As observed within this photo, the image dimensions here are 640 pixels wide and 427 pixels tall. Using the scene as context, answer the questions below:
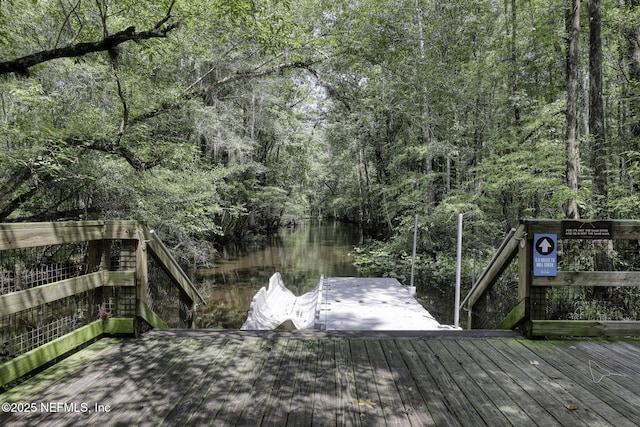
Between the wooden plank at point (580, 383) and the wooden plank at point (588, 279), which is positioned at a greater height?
the wooden plank at point (588, 279)

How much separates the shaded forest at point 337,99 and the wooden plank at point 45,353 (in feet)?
14.6

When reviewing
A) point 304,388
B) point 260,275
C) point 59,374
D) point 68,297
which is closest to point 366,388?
point 304,388

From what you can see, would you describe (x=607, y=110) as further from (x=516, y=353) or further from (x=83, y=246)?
(x=83, y=246)

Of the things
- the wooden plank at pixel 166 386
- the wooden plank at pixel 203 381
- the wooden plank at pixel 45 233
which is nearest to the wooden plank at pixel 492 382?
the wooden plank at pixel 203 381

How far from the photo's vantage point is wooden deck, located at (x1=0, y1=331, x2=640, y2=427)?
2.19 metres

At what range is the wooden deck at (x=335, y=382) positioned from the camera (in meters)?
2.19

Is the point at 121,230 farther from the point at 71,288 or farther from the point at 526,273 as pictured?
the point at 526,273

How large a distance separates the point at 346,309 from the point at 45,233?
202 inches

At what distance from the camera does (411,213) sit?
15.5 meters

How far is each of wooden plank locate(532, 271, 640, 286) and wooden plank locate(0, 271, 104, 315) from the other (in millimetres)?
4052

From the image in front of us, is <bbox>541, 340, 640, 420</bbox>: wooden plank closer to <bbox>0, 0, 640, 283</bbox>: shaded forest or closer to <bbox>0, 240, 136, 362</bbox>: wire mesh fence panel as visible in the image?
<bbox>0, 240, 136, 362</bbox>: wire mesh fence panel

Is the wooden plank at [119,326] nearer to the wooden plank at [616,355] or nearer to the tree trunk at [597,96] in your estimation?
the wooden plank at [616,355]

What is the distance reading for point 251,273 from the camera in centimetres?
1644

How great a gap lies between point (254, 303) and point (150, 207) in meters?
3.98
